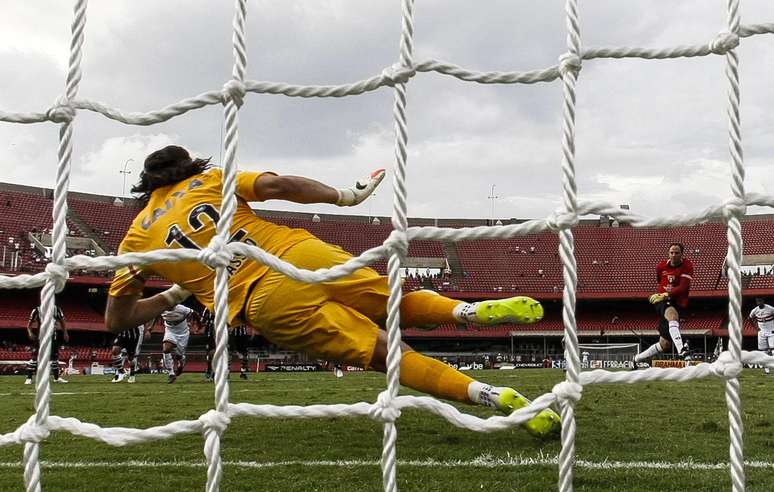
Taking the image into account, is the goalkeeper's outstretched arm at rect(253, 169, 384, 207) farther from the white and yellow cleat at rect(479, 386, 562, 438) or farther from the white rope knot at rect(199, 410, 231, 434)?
the white rope knot at rect(199, 410, 231, 434)

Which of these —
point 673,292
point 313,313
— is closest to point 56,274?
point 313,313

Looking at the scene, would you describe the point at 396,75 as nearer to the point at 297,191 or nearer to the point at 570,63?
the point at 570,63

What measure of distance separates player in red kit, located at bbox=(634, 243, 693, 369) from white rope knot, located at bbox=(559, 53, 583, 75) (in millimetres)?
8147

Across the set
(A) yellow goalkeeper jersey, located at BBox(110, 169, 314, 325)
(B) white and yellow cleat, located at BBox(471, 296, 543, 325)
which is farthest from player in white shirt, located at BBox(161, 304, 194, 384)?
(B) white and yellow cleat, located at BBox(471, 296, 543, 325)

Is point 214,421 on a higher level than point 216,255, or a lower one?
lower

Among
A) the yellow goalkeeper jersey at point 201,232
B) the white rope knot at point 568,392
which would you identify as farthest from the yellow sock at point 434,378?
the white rope knot at point 568,392

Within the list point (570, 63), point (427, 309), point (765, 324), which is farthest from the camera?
point (765, 324)

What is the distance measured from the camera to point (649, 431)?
469 cm

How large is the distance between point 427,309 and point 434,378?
67 cm

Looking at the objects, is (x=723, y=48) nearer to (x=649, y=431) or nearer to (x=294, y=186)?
(x=294, y=186)

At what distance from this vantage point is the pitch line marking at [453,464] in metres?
3.49

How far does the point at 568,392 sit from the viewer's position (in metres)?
2.20

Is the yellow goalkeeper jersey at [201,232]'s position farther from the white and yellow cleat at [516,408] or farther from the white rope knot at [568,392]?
the white rope knot at [568,392]

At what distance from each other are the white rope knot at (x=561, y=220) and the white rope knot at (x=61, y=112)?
1729 mm
